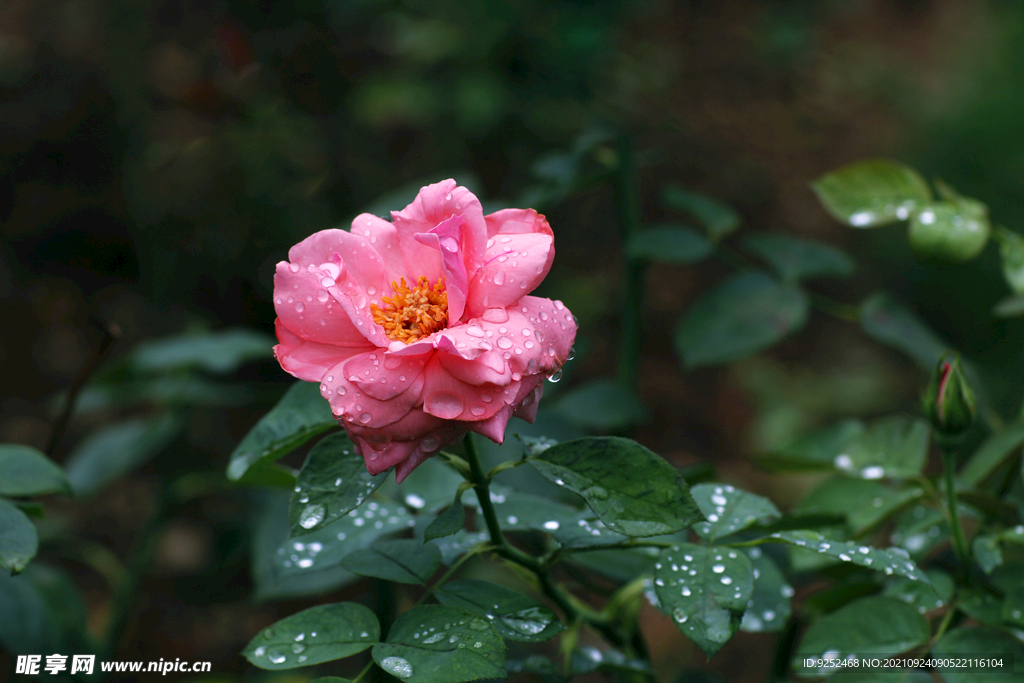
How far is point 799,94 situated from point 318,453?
3117 millimetres

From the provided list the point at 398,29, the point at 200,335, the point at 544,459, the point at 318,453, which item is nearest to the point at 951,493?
the point at 544,459

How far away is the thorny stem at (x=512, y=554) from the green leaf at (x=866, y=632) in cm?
19

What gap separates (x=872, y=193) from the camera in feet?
2.93

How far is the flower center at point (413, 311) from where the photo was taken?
1.78 feet

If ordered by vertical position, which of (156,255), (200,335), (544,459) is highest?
(544,459)

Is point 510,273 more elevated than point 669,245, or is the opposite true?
point 510,273

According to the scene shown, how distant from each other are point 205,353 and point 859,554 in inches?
37.9

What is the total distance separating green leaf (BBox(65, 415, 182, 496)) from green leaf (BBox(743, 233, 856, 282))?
102 centimetres

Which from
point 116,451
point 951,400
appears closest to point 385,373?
point 951,400

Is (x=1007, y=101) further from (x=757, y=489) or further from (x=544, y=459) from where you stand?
(x=544, y=459)

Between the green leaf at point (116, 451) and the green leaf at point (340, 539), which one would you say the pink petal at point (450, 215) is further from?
the green leaf at point (116, 451)

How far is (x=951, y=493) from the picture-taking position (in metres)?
0.66

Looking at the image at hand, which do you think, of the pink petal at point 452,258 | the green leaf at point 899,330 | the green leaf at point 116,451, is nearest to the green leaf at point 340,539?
the pink petal at point 452,258

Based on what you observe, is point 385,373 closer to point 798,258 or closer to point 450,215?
point 450,215
